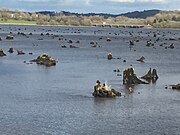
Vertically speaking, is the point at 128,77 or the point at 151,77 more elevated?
the point at 128,77

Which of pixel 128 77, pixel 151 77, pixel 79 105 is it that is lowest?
pixel 151 77

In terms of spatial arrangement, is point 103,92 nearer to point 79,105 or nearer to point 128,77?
point 79,105

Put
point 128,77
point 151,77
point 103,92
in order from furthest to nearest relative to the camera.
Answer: point 151,77, point 128,77, point 103,92

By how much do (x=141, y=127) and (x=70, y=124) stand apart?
6727 mm

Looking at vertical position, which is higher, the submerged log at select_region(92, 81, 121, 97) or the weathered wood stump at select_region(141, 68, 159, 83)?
the submerged log at select_region(92, 81, 121, 97)

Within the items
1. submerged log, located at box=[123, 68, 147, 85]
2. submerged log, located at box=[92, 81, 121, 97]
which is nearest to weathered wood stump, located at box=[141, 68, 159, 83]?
submerged log, located at box=[123, 68, 147, 85]

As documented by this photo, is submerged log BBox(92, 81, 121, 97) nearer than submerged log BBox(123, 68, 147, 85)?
Yes

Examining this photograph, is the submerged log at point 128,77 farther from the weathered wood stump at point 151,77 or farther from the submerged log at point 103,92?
the submerged log at point 103,92

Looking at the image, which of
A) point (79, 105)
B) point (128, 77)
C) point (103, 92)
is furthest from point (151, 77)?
point (79, 105)

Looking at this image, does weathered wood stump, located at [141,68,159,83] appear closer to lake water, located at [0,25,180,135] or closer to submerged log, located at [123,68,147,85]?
lake water, located at [0,25,180,135]

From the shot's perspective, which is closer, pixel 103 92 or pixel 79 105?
pixel 79 105

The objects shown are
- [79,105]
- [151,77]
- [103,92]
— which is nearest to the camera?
[79,105]

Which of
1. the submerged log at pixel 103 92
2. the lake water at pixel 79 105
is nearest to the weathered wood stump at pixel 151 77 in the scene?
the lake water at pixel 79 105

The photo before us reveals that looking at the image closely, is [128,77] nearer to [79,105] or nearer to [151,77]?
[151,77]
